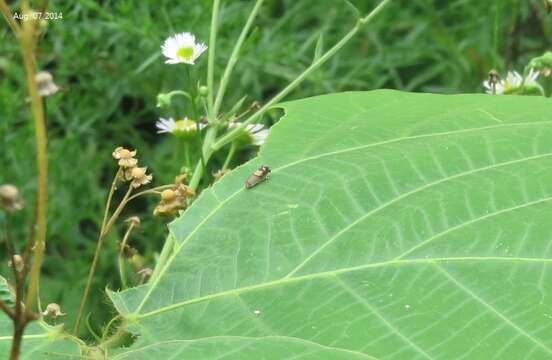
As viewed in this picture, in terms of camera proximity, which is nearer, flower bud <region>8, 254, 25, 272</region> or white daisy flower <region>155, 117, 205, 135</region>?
flower bud <region>8, 254, 25, 272</region>

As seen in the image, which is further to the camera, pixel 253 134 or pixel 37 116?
pixel 253 134

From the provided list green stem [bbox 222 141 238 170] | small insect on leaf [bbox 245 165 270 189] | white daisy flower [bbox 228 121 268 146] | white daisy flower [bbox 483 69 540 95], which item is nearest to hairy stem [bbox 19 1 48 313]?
small insect on leaf [bbox 245 165 270 189]

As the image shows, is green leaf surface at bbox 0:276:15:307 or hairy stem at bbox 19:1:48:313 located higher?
hairy stem at bbox 19:1:48:313

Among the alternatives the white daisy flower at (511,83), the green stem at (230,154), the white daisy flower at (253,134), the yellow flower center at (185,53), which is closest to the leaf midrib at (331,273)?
the green stem at (230,154)

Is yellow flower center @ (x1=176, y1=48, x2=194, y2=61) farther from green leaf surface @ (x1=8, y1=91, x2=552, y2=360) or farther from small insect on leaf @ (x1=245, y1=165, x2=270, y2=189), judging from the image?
small insect on leaf @ (x1=245, y1=165, x2=270, y2=189)

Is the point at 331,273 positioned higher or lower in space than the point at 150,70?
higher

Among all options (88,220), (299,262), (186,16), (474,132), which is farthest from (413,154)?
(88,220)

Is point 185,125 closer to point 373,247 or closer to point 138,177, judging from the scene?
point 138,177

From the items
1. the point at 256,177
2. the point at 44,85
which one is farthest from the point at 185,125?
the point at 44,85

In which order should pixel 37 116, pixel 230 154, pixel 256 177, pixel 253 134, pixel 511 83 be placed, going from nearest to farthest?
pixel 37 116, pixel 256 177, pixel 230 154, pixel 253 134, pixel 511 83
